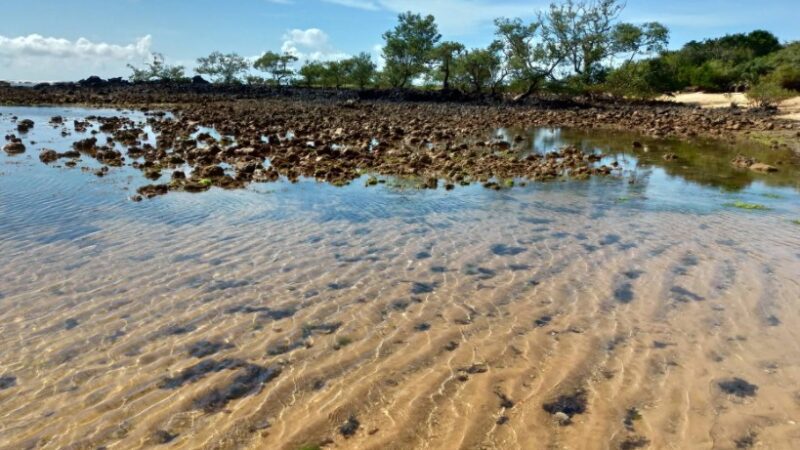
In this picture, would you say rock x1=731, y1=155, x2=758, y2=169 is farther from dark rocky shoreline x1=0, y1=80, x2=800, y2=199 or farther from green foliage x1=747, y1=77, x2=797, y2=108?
green foliage x1=747, y1=77, x2=797, y2=108

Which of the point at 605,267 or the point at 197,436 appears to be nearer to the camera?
the point at 197,436

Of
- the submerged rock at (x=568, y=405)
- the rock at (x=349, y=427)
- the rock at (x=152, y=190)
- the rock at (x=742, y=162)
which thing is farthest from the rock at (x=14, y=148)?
the rock at (x=742, y=162)

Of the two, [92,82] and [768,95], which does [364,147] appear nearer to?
[768,95]

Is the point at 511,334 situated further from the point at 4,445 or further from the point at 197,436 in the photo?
the point at 4,445

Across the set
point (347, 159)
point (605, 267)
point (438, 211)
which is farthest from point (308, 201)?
point (605, 267)

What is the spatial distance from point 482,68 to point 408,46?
15.4 metres

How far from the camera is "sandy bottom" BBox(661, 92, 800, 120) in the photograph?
39.7 m

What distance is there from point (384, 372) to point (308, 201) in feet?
26.3

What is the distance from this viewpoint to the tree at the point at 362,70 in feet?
252

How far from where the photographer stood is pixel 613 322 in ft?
22.4

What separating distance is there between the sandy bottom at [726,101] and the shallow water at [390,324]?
34.3m

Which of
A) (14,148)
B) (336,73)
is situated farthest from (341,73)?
(14,148)

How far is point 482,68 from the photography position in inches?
2436

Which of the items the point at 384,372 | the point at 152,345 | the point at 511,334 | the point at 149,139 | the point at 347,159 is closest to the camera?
the point at 384,372
